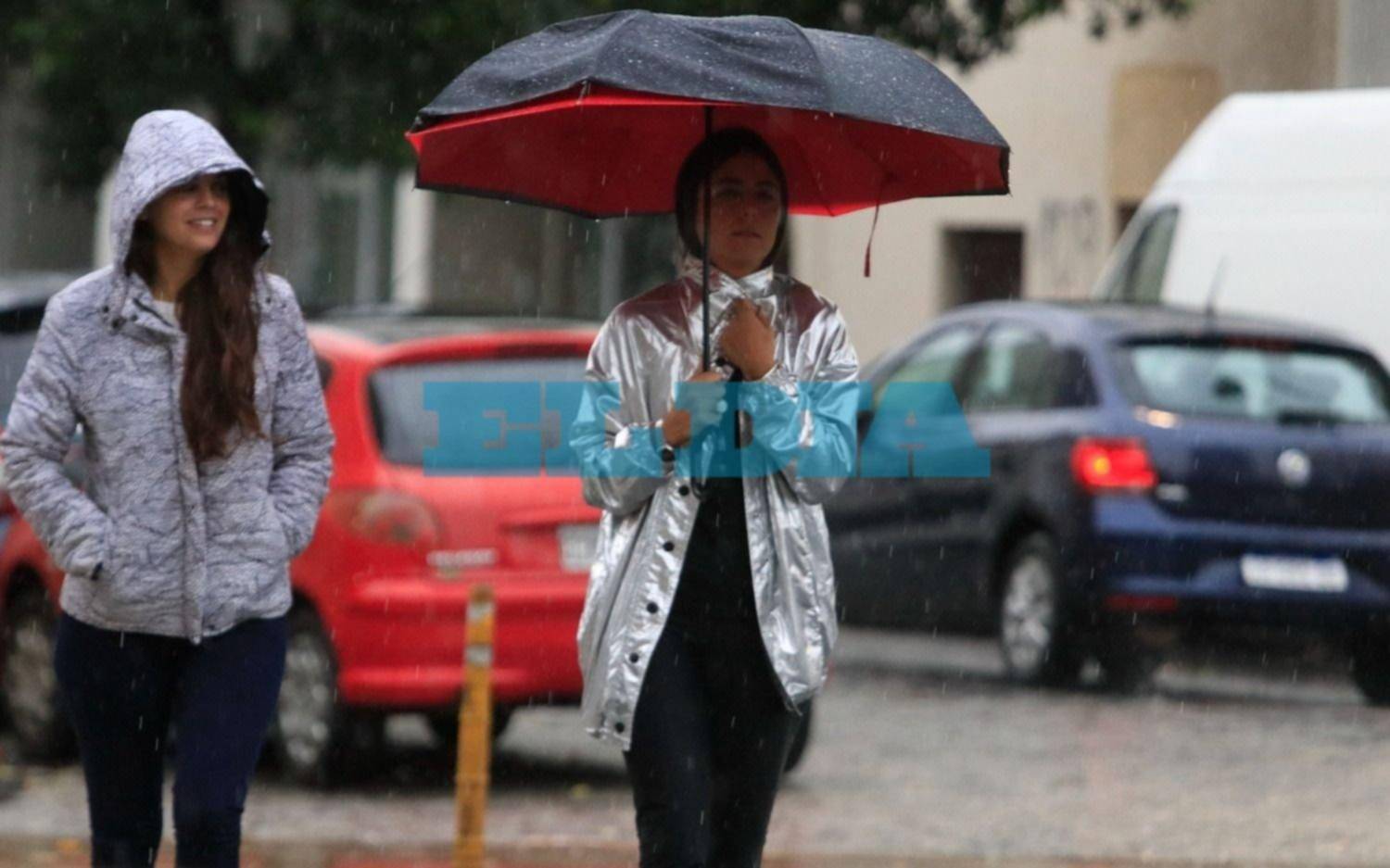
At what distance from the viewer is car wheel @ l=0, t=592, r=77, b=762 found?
10.1m

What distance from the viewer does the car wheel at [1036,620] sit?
1216 cm

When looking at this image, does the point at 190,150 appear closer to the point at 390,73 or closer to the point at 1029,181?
the point at 390,73

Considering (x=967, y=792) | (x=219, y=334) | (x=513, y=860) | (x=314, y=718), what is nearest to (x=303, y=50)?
(x=314, y=718)

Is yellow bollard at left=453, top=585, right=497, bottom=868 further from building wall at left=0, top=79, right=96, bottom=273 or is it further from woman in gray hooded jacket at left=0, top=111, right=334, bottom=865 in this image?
building wall at left=0, top=79, right=96, bottom=273

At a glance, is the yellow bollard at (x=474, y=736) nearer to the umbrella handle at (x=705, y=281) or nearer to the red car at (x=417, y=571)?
the red car at (x=417, y=571)

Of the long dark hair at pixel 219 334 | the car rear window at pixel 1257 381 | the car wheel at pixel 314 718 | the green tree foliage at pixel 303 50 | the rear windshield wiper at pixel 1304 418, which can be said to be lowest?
the car wheel at pixel 314 718

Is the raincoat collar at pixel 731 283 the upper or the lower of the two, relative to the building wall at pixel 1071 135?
lower

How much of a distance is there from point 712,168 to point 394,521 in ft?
14.0

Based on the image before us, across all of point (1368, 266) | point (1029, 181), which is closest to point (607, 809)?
point (1368, 266)

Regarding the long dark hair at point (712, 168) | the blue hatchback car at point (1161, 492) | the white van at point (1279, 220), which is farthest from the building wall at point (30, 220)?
the long dark hair at point (712, 168)

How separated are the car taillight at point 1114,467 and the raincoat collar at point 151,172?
708 cm

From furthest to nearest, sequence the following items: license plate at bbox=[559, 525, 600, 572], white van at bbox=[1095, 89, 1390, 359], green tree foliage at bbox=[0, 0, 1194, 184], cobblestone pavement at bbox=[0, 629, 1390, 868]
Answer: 1. green tree foliage at bbox=[0, 0, 1194, 184]
2. white van at bbox=[1095, 89, 1390, 359]
3. license plate at bbox=[559, 525, 600, 572]
4. cobblestone pavement at bbox=[0, 629, 1390, 868]

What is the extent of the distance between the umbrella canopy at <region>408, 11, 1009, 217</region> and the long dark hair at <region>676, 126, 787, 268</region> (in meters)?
0.07

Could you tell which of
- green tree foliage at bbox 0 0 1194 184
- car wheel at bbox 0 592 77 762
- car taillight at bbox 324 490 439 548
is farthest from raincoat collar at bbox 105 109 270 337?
green tree foliage at bbox 0 0 1194 184
